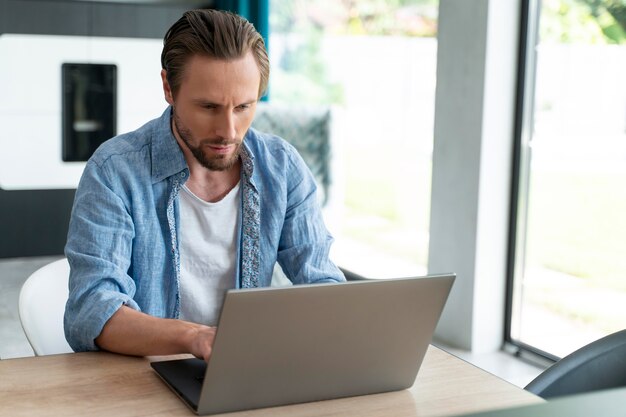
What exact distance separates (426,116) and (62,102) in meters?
2.51

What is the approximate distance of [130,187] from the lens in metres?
1.72

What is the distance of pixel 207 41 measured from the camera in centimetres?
174

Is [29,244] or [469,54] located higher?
[469,54]

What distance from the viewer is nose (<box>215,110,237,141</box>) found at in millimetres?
1728

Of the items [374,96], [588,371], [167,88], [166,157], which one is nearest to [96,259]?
[166,157]

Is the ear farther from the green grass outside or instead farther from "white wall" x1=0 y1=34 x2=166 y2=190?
"white wall" x1=0 y1=34 x2=166 y2=190

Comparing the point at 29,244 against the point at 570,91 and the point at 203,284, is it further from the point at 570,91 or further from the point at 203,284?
the point at 203,284

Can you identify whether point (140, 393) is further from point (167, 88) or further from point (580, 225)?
point (580, 225)

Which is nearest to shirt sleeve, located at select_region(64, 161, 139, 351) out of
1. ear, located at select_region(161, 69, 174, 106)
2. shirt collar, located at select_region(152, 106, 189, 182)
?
shirt collar, located at select_region(152, 106, 189, 182)

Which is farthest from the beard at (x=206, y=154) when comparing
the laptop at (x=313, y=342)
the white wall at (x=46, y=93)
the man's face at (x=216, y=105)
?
the white wall at (x=46, y=93)

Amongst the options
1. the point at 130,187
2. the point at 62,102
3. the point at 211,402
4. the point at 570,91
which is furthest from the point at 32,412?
the point at 62,102

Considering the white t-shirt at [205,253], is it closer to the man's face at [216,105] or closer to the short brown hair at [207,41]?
the man's face at [216,105]

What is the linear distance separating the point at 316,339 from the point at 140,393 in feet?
0.98

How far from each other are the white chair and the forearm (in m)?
0.23
